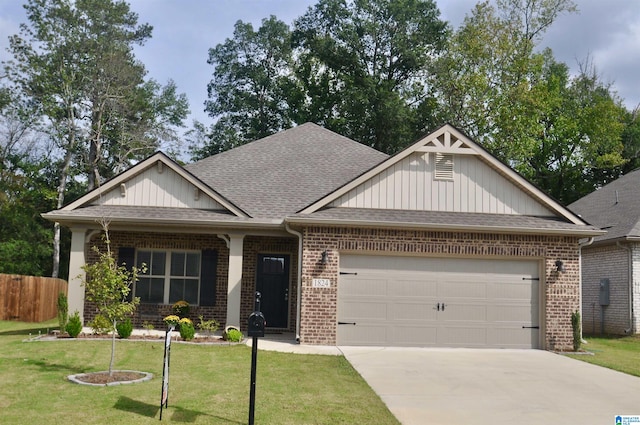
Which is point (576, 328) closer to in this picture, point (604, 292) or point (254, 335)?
point (604, 292)

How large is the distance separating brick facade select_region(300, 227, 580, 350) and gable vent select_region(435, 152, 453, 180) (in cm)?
144

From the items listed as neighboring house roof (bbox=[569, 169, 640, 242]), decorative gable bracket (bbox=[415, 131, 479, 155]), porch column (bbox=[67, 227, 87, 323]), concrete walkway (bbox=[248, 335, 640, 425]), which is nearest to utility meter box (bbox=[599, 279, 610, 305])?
neighboring house roof (bbox=[569, 169, 640, 242])

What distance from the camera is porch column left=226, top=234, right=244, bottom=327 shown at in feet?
51.8

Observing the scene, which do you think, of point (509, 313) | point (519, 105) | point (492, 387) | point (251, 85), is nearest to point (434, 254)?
point (509, 313)

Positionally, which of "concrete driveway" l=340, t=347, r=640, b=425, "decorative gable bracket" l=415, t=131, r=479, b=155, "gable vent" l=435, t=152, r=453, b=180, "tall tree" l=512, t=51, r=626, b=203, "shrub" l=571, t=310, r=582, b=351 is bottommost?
"concrete driveway" l=340, t=347, r=640, b=425

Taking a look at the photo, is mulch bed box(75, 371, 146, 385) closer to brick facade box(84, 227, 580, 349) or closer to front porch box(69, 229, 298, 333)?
brick facade box(84, 227, 580, 349)

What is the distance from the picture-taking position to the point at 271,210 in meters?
16.9

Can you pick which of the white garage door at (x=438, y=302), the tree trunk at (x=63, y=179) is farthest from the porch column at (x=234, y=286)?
the tree trunk at (x=63, y=179)

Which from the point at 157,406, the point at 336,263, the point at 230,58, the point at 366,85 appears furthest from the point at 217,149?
the point at 157,406

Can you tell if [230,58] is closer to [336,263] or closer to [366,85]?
[366,85]

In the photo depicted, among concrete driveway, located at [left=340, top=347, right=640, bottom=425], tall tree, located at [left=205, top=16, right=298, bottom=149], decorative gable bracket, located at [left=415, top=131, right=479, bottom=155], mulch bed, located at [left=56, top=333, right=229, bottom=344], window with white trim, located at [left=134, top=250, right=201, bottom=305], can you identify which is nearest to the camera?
concrete driveway, located at [left=340, top=347, right=640, bottom=425]

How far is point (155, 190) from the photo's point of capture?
54.8ft

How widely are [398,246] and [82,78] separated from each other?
2520 cm

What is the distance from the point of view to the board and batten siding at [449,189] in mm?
15570
